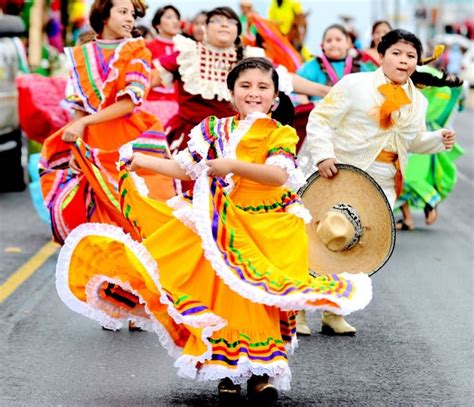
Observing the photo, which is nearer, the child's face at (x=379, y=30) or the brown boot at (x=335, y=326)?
the brown boot at (x=335, y=326)

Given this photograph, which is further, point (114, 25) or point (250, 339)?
point (114, 25)

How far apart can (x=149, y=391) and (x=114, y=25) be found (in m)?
2.72

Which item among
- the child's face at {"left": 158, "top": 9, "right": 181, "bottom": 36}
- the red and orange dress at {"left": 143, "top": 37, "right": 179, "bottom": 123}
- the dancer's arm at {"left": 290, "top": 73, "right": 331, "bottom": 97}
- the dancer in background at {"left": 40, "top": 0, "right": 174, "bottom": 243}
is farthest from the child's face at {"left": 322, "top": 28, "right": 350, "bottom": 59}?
the dancer in background at {"left": 40, "top": 0, "right": 174, "bottom": 243}

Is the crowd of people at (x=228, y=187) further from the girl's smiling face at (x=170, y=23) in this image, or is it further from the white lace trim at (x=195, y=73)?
the girl's smiling face at (x=170, y=23)

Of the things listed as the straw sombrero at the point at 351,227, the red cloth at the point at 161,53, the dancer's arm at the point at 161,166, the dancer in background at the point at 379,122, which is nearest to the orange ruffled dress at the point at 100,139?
the dancer in background at the point at 379,122

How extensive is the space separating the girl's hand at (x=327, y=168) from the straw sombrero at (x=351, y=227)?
0.11 feet

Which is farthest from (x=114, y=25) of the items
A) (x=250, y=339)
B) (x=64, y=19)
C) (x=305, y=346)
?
(x=64, y=19)

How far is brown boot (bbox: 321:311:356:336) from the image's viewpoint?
8.28 m

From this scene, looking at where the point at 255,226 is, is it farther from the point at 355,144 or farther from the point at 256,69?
the point at 355,144

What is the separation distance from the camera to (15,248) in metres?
11.3

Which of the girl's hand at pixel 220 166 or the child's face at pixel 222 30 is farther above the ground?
the girl's hand at pixel 220 166

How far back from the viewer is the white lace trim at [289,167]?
6344 mm

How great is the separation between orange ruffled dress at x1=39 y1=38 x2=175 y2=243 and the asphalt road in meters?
0.64

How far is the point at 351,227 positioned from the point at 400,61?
3.34 ft
